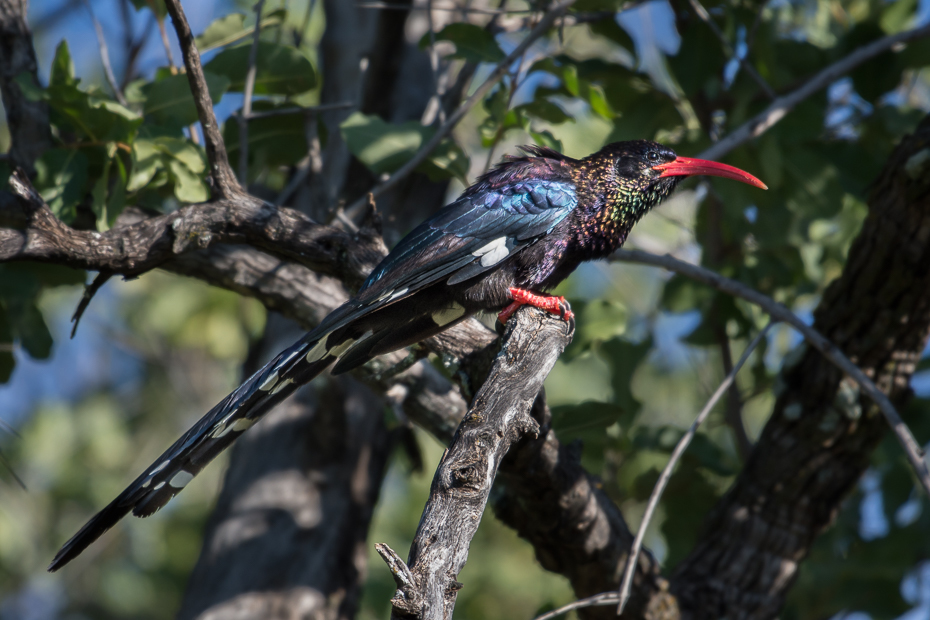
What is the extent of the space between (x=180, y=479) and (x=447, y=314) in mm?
1232

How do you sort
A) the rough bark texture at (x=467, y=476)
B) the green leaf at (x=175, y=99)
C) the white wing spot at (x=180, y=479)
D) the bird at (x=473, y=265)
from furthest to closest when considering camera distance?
the green leaf at (x=175, y=99), the bird at (x=473, y=265), the white wing spot at (x=180, y=479), the rough bark texture at (x=467, y=476)

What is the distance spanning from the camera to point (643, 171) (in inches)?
151

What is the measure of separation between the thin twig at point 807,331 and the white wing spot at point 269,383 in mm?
1775

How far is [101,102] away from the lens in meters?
3.38

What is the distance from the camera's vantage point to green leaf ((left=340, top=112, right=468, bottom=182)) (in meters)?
3.88

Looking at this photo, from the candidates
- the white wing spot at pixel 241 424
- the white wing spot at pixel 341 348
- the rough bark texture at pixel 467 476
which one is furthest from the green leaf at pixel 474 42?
the white wing spot at pixel 241 424

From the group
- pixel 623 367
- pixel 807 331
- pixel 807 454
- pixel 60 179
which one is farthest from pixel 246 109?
pixel 807 454

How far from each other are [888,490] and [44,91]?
16.4 ft

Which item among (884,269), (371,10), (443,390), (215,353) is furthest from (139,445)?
(884,269)

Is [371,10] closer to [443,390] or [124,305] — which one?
[443,390]

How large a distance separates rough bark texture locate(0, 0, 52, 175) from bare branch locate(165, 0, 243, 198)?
1.10 meters

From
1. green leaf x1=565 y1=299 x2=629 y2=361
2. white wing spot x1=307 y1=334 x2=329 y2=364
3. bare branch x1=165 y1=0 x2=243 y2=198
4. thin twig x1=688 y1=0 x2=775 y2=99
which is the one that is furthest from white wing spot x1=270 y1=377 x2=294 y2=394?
thin twig x1=688 y1=0 x2=775 y2=99

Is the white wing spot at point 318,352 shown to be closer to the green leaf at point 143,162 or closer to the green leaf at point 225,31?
the green leaf at point 143,162

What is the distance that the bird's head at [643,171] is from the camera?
12.3 feet
